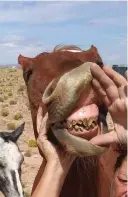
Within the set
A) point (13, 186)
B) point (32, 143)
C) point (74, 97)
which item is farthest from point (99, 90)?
point (32, 143)

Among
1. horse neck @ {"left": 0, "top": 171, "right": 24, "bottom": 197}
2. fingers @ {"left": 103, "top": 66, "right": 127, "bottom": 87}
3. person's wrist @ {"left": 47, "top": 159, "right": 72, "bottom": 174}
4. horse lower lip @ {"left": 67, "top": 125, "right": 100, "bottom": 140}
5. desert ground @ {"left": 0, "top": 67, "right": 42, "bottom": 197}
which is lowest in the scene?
desert ground @ {"left": 0, "top": 67, "right": 42, "bottom": 197}

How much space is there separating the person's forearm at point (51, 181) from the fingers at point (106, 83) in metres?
0.67

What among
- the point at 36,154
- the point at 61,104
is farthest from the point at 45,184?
the point at 36,154

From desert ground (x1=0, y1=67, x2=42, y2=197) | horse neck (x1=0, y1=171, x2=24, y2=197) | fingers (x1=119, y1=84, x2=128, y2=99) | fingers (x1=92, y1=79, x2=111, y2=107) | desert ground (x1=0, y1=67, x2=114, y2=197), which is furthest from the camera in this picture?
desert ground (x1=0, y1=67, x2=42, y2=197)

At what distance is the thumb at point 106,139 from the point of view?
179 cm

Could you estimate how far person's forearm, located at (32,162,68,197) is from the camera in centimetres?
233

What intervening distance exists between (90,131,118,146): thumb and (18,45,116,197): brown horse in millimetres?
146

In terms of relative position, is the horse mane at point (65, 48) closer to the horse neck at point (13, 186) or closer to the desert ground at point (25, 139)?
the desert ground at point (25, 139)

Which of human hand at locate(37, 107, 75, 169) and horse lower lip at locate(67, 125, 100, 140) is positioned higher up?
horse lower lip at locate(67, 125, 100, 140)

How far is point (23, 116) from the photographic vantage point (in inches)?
771

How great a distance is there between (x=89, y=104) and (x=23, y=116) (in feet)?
57.9

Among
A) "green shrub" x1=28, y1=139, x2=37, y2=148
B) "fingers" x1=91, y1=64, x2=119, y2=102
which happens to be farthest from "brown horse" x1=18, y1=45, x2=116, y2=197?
"green shrub" x1=28, y1=139, x2=37, y2=148

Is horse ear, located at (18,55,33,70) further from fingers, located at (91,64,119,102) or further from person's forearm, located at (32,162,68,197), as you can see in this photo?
fingers, located at (91,64,119,102)

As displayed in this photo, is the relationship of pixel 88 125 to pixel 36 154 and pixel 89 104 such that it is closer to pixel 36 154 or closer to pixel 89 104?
pixel 89 104
